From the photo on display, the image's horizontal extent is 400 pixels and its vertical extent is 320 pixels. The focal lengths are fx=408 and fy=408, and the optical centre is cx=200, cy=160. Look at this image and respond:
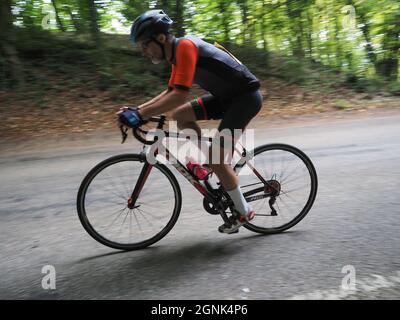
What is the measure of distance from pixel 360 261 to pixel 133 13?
Result: 483 inches

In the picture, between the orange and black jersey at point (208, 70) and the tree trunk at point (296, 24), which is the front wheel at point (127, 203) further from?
the tree trunk at point (296, 24)

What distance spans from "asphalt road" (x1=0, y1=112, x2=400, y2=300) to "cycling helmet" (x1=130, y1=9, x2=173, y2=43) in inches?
73.7

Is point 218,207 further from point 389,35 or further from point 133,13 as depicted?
point 389,35

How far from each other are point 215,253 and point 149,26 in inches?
77.7

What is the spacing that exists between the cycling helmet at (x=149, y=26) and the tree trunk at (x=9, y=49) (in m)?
11.0

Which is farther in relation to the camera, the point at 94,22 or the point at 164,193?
the point at 94,22

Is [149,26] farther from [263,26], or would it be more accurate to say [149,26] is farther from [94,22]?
[263,26]

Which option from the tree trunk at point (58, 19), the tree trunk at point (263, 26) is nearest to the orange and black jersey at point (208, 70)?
the tree trunk at point (263, 26)

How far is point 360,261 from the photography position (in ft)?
10.7

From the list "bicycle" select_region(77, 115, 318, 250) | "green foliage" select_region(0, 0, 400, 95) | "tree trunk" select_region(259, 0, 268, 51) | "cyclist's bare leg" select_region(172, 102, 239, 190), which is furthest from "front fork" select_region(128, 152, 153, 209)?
"tree trunk" select_region(259, 0, 268, 51)

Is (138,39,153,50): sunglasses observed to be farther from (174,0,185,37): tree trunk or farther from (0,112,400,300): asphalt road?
(174,0,185,37): tree trunk

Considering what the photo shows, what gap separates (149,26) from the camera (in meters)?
3.15

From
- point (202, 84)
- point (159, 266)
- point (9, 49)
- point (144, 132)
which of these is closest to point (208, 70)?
point (202, 84)

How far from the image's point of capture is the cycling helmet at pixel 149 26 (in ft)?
10.3
